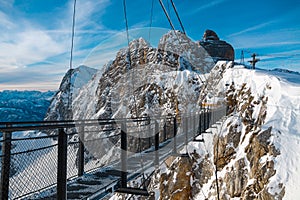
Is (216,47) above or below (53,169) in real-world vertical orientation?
above

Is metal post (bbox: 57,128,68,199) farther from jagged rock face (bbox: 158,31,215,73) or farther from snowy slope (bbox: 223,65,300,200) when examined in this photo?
jagged rock face (bbox: 158,31,215,73)

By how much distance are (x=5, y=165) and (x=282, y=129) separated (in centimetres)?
959

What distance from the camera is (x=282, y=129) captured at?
8.95 m

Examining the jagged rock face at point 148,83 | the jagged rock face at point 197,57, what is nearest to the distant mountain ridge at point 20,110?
the jagged rock face at point 148,83

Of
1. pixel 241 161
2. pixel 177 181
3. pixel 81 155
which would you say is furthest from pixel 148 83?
pixel 81 155

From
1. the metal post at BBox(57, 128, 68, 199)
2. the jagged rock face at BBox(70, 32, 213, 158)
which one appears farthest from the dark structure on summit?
the metal post at BBox(57, 128, 68, 199)

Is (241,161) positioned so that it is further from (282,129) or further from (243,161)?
(282,129)

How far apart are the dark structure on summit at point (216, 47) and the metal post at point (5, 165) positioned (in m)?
54.3

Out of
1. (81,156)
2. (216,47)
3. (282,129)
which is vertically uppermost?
(216,47)

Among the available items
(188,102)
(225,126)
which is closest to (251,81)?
(225,126)

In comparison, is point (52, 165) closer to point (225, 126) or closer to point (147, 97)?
point (225, 126)

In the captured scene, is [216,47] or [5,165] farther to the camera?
[216,47]

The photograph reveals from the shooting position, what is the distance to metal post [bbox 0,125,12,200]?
199 cm

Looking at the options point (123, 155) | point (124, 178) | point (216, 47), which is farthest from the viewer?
point (216, 47)
